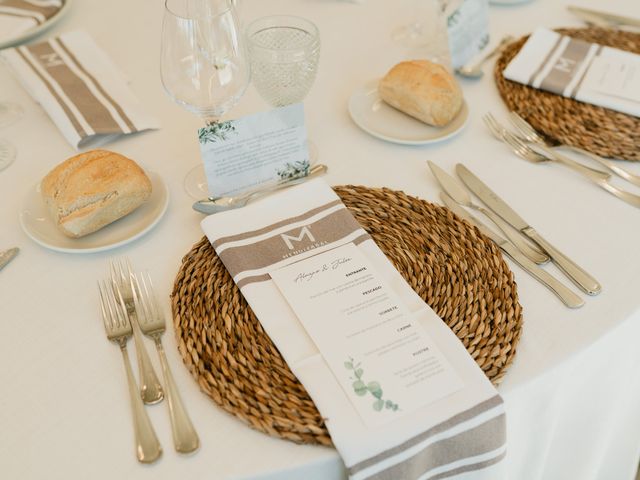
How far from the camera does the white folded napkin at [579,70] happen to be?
1.14m

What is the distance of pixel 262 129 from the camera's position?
3.06ft

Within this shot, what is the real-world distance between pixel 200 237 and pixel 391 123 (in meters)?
0.39

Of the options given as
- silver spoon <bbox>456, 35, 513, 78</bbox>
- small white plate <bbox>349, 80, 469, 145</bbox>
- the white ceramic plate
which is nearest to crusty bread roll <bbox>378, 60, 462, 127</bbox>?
small white plate <bbox>349, 80, 469, 145</bbox>

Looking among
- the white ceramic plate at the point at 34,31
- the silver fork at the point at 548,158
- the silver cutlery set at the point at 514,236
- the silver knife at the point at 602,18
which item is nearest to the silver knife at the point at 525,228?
the silver cutlery set at the point at 514,236

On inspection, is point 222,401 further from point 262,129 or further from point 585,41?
point 585,41

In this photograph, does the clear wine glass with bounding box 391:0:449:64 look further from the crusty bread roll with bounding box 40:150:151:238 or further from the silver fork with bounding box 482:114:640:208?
the crusty bread roll with bounding box 40:150:151:238

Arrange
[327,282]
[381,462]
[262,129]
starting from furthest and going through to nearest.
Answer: [262,129]
[327,282]
[381,462]

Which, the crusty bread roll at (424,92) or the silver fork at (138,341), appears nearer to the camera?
the silver fork at (138,341)

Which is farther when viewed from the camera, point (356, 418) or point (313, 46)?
point (313, 46)

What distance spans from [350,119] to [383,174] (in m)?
0.16

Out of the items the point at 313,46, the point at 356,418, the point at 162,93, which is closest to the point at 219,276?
the point at 356,418

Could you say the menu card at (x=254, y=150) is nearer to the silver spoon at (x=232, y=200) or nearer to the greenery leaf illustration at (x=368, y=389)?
the silver spoon at (x=232, y=200)

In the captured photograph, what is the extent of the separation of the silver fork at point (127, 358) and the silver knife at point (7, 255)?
136mm

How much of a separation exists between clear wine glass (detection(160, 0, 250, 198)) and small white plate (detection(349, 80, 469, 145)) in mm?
246
